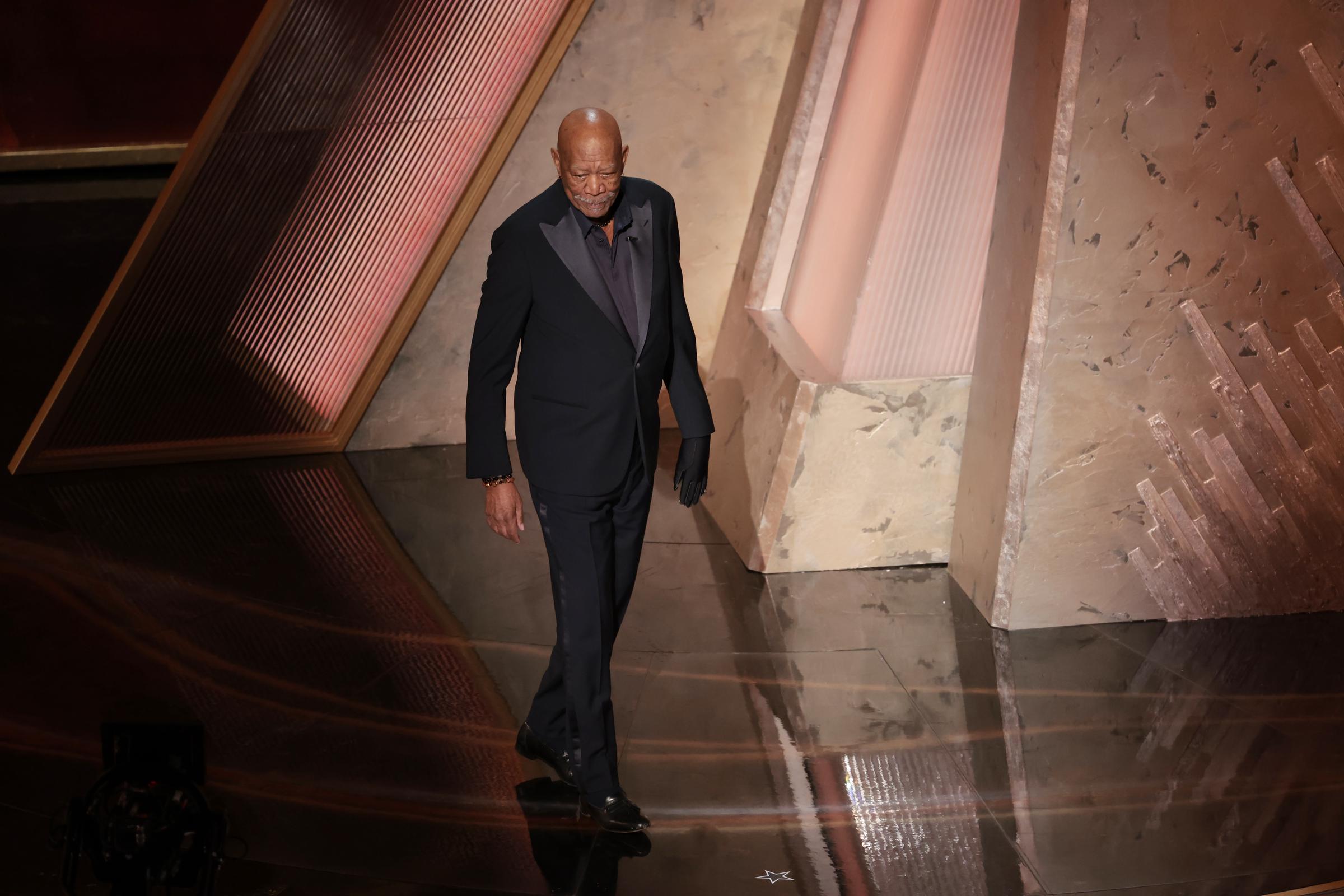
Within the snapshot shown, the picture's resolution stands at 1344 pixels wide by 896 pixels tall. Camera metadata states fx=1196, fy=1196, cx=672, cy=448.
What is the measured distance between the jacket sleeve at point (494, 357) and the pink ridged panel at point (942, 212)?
1639mm

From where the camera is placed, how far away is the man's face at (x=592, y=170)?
2.24 m

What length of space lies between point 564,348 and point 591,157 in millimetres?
387

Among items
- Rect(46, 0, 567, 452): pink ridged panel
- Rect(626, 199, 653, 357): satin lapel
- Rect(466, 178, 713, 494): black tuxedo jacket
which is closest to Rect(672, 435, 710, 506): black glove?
Rect(466, 178, 713, 494): black tuxedo jacket

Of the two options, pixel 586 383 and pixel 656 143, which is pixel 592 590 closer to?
pixel 586 383

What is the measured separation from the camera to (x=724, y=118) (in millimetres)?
4910

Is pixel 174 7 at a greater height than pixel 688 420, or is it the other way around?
pixel 174 7

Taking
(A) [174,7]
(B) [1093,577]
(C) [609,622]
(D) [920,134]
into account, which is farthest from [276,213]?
(A) [174,7]

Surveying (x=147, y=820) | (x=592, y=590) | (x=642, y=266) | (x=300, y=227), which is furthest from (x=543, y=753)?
(x=300, y=227)

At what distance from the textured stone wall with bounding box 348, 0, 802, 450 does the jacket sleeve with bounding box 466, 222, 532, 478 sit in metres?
2.51

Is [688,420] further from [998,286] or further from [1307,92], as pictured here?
[1307,92]

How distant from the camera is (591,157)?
2.24 meters

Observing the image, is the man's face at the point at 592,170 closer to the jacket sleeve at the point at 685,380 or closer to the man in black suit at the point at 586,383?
the man in black suit at the point at 586,383

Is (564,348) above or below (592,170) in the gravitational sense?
below

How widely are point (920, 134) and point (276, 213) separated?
8.40ft
